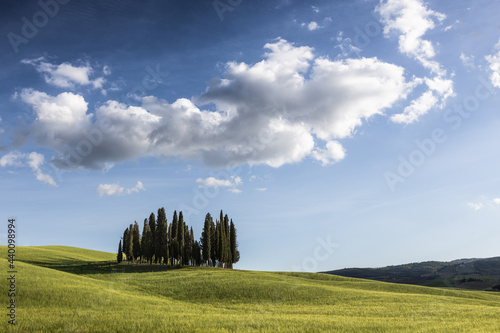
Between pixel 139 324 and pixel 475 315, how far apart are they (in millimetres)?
30088

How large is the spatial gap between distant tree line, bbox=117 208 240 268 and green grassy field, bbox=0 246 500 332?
77.2 feet

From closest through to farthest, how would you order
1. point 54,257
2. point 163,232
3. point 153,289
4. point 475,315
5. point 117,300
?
point 475,315, point 117,300, point 153,289, point 163,232, point 54,257

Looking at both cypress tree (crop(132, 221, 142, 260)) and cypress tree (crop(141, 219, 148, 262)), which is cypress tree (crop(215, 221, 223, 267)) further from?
cypress tree (crop(132, 221, 142, 260))

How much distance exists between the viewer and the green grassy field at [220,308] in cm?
2380

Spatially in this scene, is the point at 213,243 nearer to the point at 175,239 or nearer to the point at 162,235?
the point at 175,239

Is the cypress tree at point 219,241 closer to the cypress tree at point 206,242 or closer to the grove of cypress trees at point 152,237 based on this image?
the cypress tree at point 206,242

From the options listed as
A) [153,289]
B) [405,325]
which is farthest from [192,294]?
[405,325]

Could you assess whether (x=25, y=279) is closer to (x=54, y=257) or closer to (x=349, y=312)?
(x=349, y=312)

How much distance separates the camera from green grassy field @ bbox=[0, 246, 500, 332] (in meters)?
23.8

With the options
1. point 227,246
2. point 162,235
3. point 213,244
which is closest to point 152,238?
point 162,235

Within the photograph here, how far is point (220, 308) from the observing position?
37281mm

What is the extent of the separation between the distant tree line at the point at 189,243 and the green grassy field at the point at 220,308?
77.2 ft

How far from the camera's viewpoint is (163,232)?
3376 inches

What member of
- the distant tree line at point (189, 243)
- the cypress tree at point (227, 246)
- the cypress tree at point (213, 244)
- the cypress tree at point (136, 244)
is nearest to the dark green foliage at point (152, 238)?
the distant tree line at point (189, 243)
